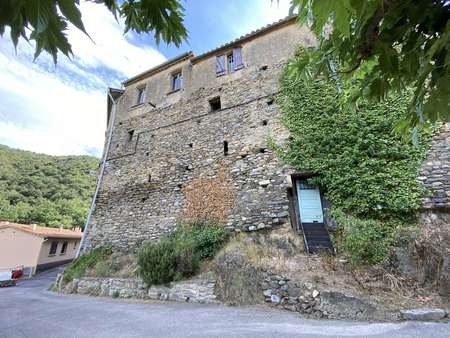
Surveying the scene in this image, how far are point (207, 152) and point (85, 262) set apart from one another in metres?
5.48

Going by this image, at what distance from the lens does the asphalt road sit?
2.68 m

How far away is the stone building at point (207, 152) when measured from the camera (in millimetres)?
5930

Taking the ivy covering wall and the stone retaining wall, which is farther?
the stone retaining wall

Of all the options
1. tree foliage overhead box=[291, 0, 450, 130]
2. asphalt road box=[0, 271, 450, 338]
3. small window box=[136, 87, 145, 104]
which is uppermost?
small window box=[136, 87, 145, 104]

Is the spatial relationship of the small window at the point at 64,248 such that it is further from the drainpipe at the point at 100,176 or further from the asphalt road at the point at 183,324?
the asphalt road at the point at 183,324

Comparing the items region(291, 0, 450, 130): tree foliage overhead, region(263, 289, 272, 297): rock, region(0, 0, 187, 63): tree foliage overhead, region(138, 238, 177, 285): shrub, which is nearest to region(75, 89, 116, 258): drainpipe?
region(138, 238, 177, 285): shrub

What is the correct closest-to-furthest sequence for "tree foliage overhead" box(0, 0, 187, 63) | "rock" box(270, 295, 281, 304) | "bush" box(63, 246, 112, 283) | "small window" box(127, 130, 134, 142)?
"tree foliage overhead" box(0, 0, 187, 63)
"rock" box(270, 295, 281, 304)
"bush" box(63, 246, 112, 283)
"small window" box(127, 130, 134, 142)

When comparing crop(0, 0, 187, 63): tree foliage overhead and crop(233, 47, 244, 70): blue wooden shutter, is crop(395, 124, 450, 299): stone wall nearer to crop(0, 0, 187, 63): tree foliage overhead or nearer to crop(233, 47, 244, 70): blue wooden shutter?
crop(0, 0, 187, 63): tree foliage overhead

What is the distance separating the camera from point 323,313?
3.29m

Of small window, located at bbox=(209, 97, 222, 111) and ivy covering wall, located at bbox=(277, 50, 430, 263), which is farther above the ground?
small window, located at bbox=(209, 97, 222, 111)

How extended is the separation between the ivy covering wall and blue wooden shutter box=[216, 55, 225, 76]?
3.87m

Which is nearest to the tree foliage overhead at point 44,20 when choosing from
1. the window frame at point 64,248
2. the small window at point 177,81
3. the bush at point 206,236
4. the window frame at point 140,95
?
the bush at point 206,236

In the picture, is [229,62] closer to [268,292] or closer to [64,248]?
[268,292]

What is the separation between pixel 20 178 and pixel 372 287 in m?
33.7
